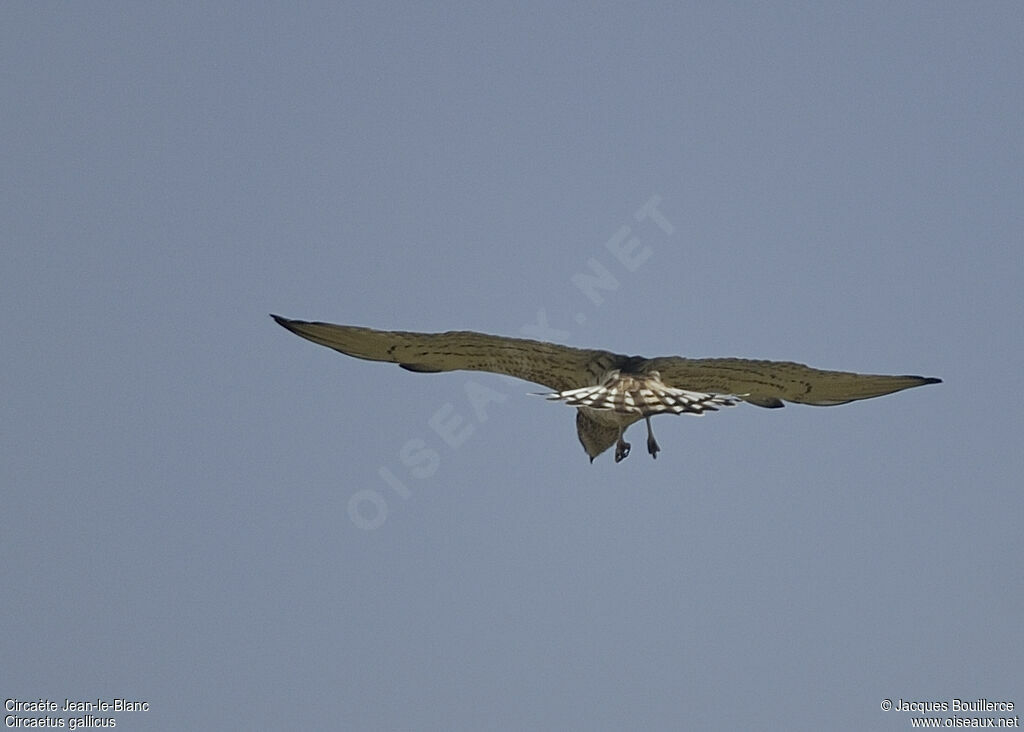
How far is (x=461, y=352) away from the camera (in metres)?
15.3

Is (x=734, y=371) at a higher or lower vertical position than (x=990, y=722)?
higher

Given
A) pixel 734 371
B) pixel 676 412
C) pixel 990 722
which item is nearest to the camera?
pixel 676 412

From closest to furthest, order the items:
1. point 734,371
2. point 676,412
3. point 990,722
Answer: point 676,412 < point 734,371 < point 990,722

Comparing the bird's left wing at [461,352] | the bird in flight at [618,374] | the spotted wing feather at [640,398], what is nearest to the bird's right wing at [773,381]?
the bird in flight at [618,374]

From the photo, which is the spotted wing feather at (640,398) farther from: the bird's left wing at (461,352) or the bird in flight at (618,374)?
the bird's left wing at (461,352)

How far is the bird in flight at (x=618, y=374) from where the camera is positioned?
14734 millimetres

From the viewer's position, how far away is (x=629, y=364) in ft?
49.6

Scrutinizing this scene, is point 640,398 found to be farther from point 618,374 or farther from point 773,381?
point 773,381

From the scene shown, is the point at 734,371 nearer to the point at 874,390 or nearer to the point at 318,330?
the point at 874,390

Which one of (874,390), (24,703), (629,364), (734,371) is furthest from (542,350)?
(24,703)

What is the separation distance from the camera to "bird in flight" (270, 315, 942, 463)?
14734mm

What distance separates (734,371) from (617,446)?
4.56ft

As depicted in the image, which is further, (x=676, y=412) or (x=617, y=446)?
(x=617, y=446)

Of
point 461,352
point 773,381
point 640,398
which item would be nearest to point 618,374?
point 640,398
